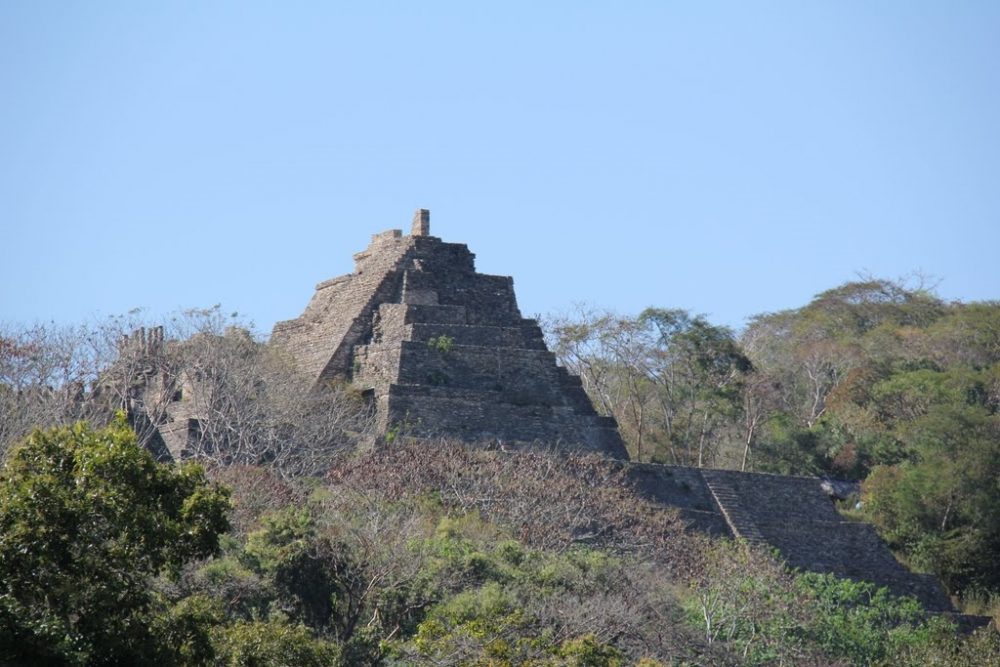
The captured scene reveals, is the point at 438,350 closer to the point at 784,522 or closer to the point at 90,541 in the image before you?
the point at 784,522

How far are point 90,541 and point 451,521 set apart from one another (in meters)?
12.8

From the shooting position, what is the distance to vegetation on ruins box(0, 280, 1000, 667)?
18797 millimetres

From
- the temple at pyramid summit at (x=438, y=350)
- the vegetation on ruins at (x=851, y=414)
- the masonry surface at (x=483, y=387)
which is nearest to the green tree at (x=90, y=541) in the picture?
the masonry surface at (x=483, y=387)

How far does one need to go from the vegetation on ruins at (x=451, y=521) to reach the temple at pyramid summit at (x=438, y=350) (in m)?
0.90

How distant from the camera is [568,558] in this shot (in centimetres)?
3008

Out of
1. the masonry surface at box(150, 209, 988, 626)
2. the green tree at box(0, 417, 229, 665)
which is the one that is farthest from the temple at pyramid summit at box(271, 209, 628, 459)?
the green tree at box(0, 417, 229, 665)

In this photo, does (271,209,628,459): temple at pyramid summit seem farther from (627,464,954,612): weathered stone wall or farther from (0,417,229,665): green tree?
(0,417,229,665): green tree

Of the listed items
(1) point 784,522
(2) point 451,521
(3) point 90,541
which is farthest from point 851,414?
(3) point 90,541

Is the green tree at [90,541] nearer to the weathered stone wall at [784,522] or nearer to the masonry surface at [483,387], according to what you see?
the masonry surface at [483,387]

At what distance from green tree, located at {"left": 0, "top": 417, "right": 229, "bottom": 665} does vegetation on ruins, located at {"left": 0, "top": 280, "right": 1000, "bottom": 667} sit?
0.07ft

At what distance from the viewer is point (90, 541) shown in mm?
18672

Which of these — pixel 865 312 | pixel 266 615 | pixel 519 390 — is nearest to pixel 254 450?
pixel 519 390

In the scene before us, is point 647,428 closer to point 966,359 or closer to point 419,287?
point 419,287

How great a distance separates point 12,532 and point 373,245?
2218 centimetres
